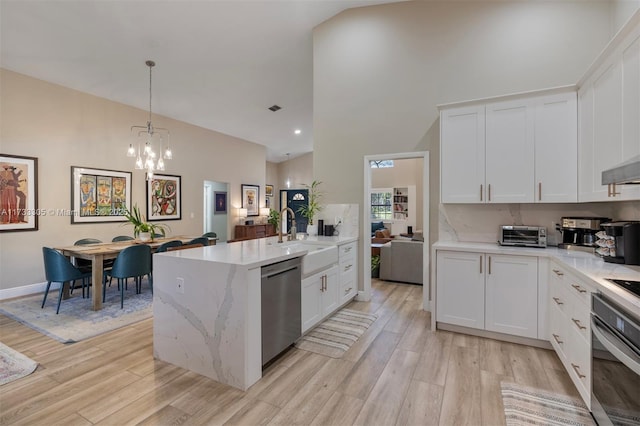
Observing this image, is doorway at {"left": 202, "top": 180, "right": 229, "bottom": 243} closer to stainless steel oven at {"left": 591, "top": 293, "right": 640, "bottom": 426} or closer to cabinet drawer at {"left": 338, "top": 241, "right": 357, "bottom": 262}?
cabinet drawer at {"left": 338, "top": 241, "right": 357, "bottom": 262}

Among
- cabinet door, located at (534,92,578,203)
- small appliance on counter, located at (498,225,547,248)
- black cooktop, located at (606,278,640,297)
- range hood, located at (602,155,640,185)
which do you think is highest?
cabinet door, located at (534,92,578,203)

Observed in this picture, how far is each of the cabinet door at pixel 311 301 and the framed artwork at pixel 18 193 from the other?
473cm

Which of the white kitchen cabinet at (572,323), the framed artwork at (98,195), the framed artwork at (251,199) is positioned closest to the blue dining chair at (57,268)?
the framed artwork at (98,195)

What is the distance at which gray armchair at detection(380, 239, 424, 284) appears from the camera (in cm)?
495

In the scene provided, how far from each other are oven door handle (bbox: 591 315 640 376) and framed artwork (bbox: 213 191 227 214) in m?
8.38

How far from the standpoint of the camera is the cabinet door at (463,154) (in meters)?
3.21

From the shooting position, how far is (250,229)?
28.9 ft

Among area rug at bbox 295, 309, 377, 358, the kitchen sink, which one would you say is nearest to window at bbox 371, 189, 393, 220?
area rug at bbox 295, 309, 377, 358

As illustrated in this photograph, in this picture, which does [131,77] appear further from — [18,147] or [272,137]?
[272,137]

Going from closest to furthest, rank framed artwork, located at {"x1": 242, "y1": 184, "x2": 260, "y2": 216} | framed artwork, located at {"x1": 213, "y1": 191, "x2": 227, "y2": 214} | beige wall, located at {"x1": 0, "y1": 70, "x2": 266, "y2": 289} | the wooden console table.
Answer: beige wall, located at {"x1": 0, "y1": 70, "x2": 266, "y2": 289} → the wooden console table → framed artwork, located at {"x1": 213, "y1": 191, "x2": 227, "y2": 214} → framed artwork, located at {"x1": 242, "y1": 184, "x2": 260, "y2": 216}

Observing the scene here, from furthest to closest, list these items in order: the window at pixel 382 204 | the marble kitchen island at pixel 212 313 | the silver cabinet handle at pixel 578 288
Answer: the window at pixel 382 204
the marble kitchen island at pixel 212 313
the silver cabinet handle at pixel 578 288

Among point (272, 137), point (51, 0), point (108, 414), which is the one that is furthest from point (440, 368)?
point (272, 137)

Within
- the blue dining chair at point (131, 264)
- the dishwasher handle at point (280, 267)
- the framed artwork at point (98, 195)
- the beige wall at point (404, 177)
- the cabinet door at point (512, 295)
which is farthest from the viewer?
the beige wall at point (404, 177)

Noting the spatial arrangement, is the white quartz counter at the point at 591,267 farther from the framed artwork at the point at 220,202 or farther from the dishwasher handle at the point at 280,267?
the framed artwork at the point at 220,202
